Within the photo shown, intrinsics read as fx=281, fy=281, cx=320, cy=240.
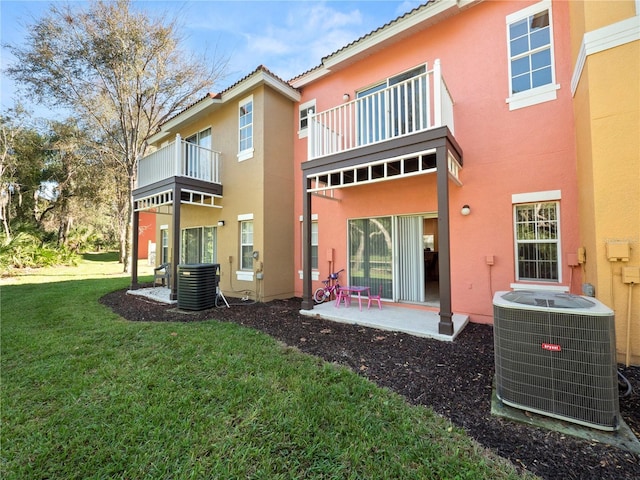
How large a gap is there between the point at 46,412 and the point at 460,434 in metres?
4.20

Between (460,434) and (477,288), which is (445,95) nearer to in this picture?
(477,288)

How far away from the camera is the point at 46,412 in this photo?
299 cm

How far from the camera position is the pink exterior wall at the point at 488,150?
5309mm

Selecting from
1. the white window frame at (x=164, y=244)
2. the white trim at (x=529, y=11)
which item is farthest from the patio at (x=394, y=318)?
the white window frame at (x=164, y=244)

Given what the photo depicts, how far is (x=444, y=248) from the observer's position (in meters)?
4.92

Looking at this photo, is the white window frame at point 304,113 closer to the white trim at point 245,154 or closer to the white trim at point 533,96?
the white trim at point 245,154

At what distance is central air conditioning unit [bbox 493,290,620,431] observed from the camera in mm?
2441

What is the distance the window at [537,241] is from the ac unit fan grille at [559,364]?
357cm

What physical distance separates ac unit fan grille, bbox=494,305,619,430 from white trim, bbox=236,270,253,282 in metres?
7.33

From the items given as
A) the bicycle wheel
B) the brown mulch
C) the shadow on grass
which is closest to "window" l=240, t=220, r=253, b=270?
the brown mulch

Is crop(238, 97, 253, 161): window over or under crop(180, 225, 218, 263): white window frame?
over

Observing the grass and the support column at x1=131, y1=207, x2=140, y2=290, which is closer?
the grass

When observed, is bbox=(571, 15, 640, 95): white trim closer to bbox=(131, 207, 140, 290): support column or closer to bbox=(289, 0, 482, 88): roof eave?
bbox=(289, 0, 482, 88): roof eave

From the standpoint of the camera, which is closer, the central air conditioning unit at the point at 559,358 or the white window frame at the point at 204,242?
→ the central air conditioning unit at the point at 559,358
